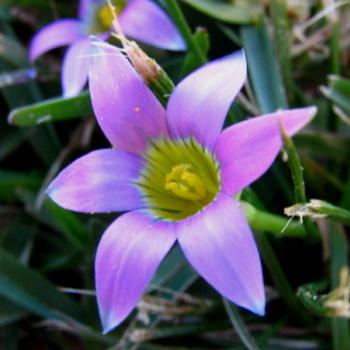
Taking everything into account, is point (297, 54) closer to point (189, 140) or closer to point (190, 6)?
point (190, 6)

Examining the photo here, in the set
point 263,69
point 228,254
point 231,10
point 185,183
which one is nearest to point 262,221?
point 185,183

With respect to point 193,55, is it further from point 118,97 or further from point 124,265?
point 124,265

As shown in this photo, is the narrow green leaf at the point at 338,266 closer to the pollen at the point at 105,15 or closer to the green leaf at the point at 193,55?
the green leaf at the point at 193,55

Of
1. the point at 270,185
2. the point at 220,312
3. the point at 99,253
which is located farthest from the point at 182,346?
the point at 99,253

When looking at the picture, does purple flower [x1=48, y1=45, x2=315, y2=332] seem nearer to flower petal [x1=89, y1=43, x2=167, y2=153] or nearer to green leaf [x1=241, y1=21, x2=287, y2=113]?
flower petal [x1=89, y1=43, x2=167, y2=153]

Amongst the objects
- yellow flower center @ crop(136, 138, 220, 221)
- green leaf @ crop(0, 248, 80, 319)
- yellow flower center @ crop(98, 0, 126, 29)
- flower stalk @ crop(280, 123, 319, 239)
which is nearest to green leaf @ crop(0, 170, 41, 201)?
green leaf @ crop(0, 248, 80, 319)

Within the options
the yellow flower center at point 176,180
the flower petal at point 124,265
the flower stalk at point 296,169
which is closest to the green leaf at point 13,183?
the yellow flower center at point 176,180

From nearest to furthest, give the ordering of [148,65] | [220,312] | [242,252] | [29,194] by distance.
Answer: [242,252] < [148,65] < [220,312] < [29,194]
